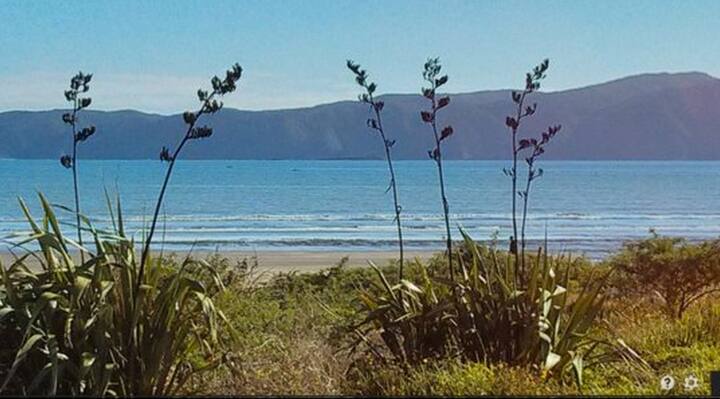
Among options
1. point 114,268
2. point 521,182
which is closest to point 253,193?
point 521,182

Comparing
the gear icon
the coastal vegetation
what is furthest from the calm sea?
the gear icon

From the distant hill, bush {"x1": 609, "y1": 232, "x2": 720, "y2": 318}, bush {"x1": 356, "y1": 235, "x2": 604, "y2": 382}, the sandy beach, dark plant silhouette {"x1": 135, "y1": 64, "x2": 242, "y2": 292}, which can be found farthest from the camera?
the distant hill

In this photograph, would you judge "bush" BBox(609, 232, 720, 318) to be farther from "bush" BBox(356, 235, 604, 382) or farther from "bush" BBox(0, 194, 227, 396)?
"bush" BBox(0, 194, 227, 396)

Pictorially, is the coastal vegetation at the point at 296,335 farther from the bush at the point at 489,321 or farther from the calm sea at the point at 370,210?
the calm sea at the point at 370,210

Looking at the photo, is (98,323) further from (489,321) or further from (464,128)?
(464,128)

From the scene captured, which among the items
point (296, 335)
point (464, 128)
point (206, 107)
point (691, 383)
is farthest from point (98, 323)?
point (464, 128)

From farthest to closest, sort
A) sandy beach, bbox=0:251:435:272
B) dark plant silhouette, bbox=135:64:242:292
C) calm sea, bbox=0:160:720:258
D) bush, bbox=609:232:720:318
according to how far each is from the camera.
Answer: calm sea, bbox=0:160:720:258, sandy beach, bbox=0:251:435:272, bush, bbox=609:232:720:318, dark plant silhouette, bbox=135:64:242:292
